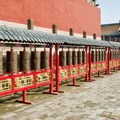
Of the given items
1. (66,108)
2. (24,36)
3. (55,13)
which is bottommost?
(66,108)

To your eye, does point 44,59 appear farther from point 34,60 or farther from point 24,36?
point 24,36

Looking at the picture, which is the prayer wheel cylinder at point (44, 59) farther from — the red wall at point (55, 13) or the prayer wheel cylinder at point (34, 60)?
the red wall at point (55, 13)

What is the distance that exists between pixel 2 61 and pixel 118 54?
1610 centimetres

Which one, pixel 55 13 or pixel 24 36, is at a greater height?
pixel 55 13

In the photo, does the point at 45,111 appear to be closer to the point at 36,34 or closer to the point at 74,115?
the point at 74,115

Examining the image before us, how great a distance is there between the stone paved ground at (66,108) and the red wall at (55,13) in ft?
15.7

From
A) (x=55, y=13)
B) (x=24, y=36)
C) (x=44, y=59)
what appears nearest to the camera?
(x=24, y=36)

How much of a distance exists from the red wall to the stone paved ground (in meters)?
4.80

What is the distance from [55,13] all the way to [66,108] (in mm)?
9127

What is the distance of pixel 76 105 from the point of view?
811 cm

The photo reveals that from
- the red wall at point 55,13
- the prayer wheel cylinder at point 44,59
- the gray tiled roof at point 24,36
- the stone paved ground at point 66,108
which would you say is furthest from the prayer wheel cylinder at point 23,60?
the red wall at point 55,13

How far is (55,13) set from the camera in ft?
49.1

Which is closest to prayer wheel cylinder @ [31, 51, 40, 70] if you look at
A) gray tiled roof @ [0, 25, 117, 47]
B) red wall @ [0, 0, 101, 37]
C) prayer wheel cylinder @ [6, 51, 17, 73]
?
gray tiled roof @ [0, 25, 117, 47]

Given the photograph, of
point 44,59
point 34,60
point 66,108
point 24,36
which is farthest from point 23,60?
point 66,108
